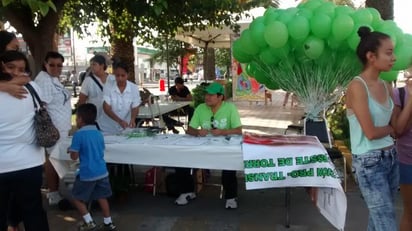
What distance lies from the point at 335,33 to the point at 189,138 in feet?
6.78

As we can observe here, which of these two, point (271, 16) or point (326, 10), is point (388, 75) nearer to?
point (326, 10)

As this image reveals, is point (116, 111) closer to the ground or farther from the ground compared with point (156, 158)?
farther from the ground

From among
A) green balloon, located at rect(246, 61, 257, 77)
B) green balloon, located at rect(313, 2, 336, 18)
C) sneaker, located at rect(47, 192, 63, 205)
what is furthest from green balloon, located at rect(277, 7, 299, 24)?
sneaker, located at rect(47, 192, 63, 205)

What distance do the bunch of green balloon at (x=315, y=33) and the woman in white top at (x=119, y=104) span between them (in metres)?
1.63

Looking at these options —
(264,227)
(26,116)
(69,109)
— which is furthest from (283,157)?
(69,109)

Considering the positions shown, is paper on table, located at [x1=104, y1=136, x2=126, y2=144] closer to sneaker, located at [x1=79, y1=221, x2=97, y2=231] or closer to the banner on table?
sneaker, located at [x1=79, y1=221, x2=97, y2=231]

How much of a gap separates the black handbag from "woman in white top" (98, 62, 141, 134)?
2056 millimetres

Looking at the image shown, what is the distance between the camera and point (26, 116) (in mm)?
3004

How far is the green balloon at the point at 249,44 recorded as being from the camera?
18.0 ft

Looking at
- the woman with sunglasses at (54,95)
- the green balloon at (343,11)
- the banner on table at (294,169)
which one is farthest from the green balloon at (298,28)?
the woman with sunglasses at (54,95)

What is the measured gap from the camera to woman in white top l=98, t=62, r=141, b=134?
5.23 metres

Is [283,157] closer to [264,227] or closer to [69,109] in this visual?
[264,227]

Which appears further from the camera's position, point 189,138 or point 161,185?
point 161,185

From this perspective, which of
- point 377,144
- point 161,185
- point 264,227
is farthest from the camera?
point 161,185
